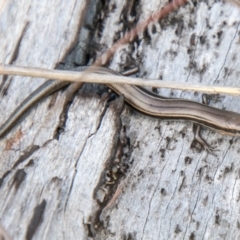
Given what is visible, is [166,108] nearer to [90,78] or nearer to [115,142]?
[115,142]

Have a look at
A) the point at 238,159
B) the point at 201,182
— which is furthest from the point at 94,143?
the point at 238,159

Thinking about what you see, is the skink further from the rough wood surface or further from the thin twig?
the thin twig

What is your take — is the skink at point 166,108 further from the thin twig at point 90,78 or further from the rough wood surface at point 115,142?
the thin twig at point 90,78

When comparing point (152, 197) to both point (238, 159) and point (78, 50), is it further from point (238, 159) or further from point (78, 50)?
point (78, 50)

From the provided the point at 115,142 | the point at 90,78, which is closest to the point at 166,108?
the point at 115,142

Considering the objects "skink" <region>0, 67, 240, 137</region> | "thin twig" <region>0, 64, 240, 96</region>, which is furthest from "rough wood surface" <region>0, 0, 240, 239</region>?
"thin twig" <region>0, 64, 240, 96</region>
